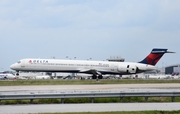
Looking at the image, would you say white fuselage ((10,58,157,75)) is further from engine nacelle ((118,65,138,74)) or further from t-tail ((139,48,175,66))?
t-tail ((139,48,175,66))

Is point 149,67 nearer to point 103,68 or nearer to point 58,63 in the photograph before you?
point 103,68

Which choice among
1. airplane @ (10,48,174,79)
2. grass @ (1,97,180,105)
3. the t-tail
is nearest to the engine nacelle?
airplane @ (10,48,174,79)

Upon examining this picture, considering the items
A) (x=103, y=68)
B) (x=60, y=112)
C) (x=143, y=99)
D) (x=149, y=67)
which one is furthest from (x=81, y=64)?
(x=60, y=112)

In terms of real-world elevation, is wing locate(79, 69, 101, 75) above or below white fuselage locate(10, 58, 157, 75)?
below

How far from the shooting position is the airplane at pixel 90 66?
65500 millimetres

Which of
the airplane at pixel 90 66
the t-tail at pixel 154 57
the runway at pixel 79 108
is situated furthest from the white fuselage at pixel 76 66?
the runway at pixel 79 108

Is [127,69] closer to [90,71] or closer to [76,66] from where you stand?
[90,71]

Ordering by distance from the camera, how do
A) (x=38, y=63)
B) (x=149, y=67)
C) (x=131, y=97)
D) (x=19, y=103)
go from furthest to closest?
1. (x=149, y=67)
2. (x=38, y=63)
3. (x=131, y=97)
4. (x=19, y=103)

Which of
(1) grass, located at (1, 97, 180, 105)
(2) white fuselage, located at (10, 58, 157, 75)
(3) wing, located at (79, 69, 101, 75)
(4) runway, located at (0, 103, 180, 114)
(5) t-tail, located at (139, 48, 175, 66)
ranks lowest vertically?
(4) runway, located at (0, 103, 180, 114)

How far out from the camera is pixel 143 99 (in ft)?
81.1

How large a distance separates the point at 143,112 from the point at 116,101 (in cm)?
697

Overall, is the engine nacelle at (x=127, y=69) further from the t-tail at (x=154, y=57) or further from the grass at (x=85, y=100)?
the grass at (x=85, y=100)

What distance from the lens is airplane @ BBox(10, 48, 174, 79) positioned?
65.5 m

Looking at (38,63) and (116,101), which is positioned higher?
(38,63)
